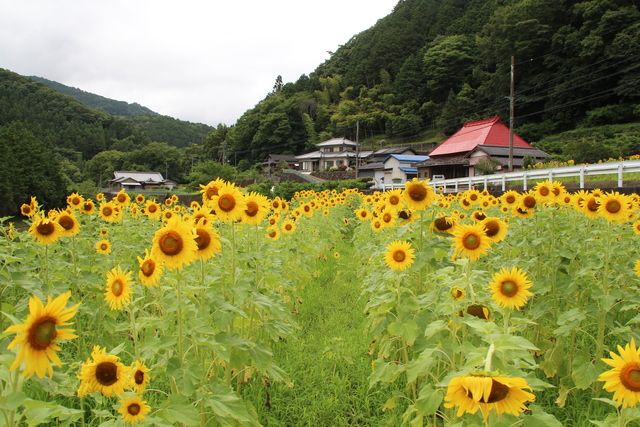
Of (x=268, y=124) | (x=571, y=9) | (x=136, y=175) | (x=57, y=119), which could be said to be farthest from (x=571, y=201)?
(x=57, y=119)

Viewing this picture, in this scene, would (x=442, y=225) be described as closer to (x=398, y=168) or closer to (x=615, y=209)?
(x=615, y=209)

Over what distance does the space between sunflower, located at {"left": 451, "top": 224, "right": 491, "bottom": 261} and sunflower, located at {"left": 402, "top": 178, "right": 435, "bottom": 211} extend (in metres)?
0.62

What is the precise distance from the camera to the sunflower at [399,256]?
2631 millimetres

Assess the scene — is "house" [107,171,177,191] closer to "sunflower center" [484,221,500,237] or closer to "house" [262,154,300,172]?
"house" [262,154,300,172]

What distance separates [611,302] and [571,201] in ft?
5.24

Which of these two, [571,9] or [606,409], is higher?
[571,9]

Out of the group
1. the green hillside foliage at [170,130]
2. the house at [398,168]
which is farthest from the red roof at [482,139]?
the green hillside foliage at [170,130]

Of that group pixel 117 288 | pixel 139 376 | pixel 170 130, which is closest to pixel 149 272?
pixel 117 288

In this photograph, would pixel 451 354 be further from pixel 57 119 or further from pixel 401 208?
pixel 57 119

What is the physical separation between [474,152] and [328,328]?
3342 centimetres

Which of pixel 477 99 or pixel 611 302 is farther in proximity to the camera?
pixel 477 99

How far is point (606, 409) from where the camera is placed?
272cm

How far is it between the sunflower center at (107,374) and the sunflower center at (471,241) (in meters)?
1.83

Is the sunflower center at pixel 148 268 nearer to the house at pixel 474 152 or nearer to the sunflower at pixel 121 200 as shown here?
the sunflower at pixel 121 200
